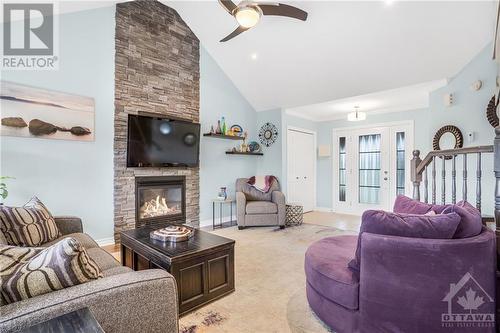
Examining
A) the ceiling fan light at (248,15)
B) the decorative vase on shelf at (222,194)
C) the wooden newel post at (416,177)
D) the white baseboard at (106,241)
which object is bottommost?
the white baseboard at (106,241)

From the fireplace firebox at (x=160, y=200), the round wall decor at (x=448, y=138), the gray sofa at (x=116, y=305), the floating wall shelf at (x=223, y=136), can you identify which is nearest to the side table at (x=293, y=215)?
the floating wall shelf at (x=223, y=136)

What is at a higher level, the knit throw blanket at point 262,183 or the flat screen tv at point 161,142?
the flat screen tv at point 161,142

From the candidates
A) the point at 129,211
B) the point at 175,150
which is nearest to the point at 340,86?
the point at 175,150

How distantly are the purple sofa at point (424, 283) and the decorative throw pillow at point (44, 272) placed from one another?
1.44 metres

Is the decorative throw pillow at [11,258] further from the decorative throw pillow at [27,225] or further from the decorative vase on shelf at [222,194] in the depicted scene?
the decorative vase on shelf at [222,194]

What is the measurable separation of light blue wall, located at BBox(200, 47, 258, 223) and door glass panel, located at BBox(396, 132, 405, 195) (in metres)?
3.18

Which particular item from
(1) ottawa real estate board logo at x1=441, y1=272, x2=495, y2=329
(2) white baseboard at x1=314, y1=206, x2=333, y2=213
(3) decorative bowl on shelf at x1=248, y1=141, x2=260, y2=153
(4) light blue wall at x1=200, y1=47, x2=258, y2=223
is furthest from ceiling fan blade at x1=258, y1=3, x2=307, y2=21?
(2) white baseboard at x1=314, y1=206, x2=333, y2=213

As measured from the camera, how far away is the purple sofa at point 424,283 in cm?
139

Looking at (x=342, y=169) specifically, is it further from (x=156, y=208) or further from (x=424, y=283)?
(x=424, y=283)

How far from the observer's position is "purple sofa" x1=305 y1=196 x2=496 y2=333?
4.56 ft

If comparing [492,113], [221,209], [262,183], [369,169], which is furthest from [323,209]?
[492,113]

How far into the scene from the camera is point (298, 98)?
5.09m

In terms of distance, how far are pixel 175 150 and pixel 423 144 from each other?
4709mm

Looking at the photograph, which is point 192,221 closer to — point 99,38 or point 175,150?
point 175,150
